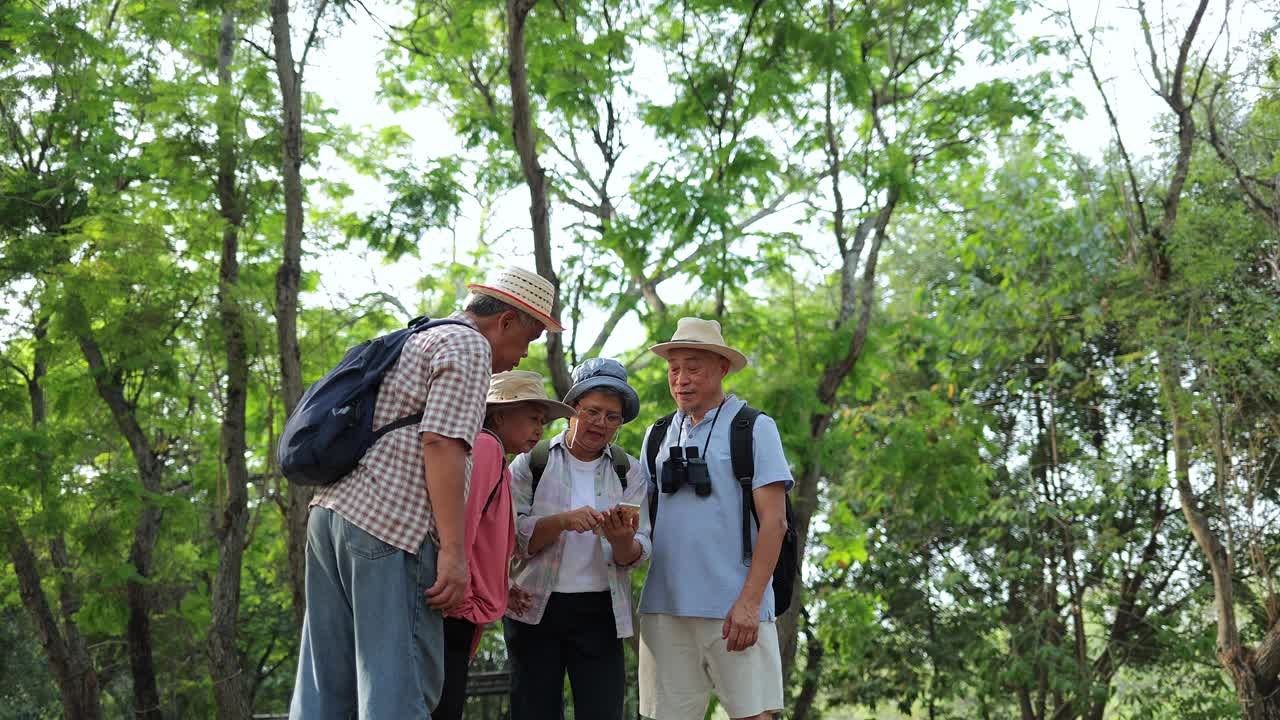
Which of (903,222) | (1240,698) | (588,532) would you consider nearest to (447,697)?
(588,532)

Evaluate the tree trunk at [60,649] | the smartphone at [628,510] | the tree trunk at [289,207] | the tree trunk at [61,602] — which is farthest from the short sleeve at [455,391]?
the tree trunk at [60,649]

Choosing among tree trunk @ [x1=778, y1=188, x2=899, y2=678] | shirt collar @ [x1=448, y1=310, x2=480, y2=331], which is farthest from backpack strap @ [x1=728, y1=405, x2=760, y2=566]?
tree trunk @ [x1=778, y1=188, x2=899, y2=678]

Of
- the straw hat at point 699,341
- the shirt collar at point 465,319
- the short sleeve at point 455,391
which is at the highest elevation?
the straw hat at point 699,341

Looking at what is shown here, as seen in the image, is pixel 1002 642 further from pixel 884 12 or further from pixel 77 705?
pixel 77 705

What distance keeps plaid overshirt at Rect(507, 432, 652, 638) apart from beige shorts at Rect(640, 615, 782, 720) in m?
0.16

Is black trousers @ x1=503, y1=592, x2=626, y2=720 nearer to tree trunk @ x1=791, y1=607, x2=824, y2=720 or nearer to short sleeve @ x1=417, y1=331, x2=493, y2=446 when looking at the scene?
short sleeve @ x1=417, y1=331, x2=493, y2=446

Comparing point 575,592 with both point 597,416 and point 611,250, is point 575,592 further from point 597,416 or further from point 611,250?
point 611,250

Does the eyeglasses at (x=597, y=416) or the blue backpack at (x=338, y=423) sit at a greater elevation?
the eyeglasses at (x=597, y=416)

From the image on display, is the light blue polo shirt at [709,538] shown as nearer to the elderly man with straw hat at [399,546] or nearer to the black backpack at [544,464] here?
the black backpack at [544,464]

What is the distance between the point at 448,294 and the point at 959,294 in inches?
270

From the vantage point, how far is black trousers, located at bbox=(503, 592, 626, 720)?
12.1 feet

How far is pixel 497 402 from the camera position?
12.1 feet

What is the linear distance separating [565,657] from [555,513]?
19.8 inches

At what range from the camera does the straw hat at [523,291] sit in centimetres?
299
